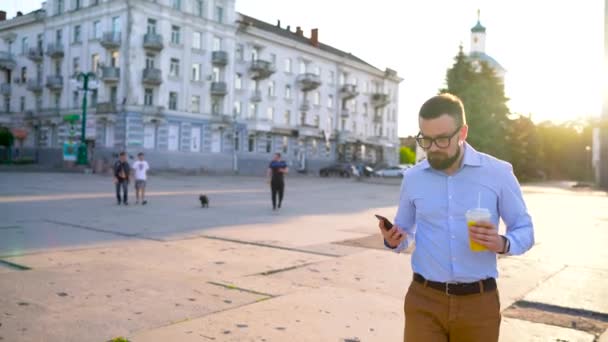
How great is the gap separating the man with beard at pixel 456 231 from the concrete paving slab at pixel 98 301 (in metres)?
2.89

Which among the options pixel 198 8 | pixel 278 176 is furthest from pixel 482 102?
pixel 278 176

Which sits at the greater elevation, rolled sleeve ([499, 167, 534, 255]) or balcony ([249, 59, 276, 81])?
balcony ([249, 59, 276, 81])

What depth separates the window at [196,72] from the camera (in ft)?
172

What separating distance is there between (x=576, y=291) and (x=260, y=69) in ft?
172

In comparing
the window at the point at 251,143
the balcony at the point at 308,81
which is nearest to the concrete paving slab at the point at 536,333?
the window at the point at 251,143

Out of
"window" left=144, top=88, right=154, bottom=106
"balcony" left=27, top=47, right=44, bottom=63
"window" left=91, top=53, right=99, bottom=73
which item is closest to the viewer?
"window" left=144, top=88, right=154, bottom=106

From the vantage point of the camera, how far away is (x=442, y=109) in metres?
2.86

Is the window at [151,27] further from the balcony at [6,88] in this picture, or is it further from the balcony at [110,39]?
the balcony at [6,88]

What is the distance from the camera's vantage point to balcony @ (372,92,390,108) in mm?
77250

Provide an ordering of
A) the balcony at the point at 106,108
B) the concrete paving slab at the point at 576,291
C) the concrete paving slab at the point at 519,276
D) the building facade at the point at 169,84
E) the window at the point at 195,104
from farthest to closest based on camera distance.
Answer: the window at the point at 195,104, the building facade at the point at 169,84, the balcony at the point at 106,108, the concrete paving slab at the point at 519,276, the concrete paving slab at the point at 576,291

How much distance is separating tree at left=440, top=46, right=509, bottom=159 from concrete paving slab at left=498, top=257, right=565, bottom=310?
1750 inches

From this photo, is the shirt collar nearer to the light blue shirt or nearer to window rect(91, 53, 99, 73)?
the light blue shirt

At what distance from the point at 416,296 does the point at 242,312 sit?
2849 mm

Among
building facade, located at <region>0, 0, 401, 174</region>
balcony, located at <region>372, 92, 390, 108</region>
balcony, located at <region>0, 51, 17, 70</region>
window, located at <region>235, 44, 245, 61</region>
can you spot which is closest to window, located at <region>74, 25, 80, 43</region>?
building facade, located at <region>0, 0, 401, 174</region>
